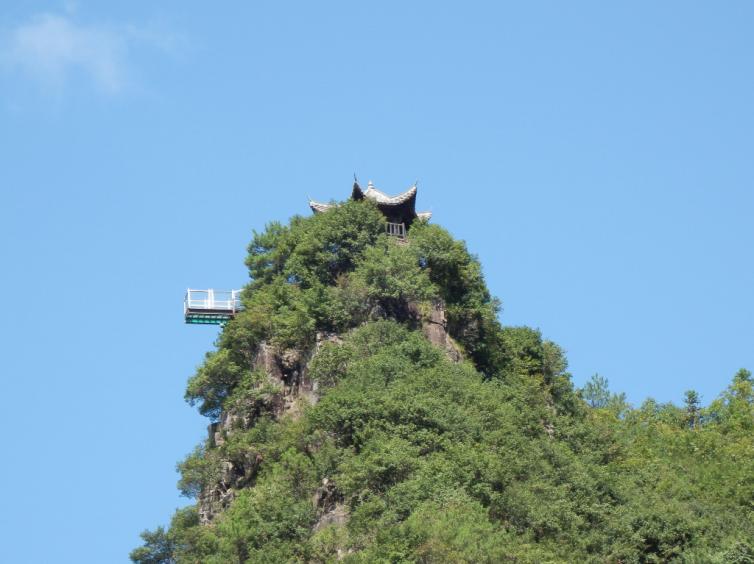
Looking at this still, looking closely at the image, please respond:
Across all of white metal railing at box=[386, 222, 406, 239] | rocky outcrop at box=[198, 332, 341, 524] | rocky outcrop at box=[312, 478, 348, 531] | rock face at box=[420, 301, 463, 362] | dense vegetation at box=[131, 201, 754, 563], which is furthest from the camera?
white metal railing at box=[386, 222, 406, 239]

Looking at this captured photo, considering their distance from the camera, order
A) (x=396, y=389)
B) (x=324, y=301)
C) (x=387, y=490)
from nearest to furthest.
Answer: (x=387, y=490) < (x=396, y=389) < (x=324, y=301)

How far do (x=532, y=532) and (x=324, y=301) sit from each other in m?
13.1

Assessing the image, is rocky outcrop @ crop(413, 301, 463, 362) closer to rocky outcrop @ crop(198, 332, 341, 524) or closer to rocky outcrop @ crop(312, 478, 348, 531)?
rocky outcrop @ crop(198, 332, 341, 524)

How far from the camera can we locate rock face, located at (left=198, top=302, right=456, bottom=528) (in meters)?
60.5

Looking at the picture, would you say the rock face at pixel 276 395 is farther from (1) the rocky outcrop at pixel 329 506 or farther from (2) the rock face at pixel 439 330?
(1) the rocky outcrop at pixel 329 506

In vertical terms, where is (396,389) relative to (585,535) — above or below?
above

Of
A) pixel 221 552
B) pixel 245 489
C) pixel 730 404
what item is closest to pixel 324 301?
pixel 245 489

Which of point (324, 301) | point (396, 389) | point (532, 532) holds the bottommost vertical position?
point (532, 532)

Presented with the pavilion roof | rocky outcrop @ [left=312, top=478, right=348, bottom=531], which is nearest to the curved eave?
the pavilion roof

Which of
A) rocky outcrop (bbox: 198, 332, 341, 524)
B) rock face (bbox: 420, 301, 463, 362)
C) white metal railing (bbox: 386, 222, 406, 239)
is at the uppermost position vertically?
white metal railing (bbox: 386, 222, 406, 239)

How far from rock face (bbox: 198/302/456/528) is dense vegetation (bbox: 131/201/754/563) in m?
0.20

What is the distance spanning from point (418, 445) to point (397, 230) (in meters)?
14.1

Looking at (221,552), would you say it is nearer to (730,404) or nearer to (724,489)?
(724,489)

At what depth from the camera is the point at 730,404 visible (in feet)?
245
